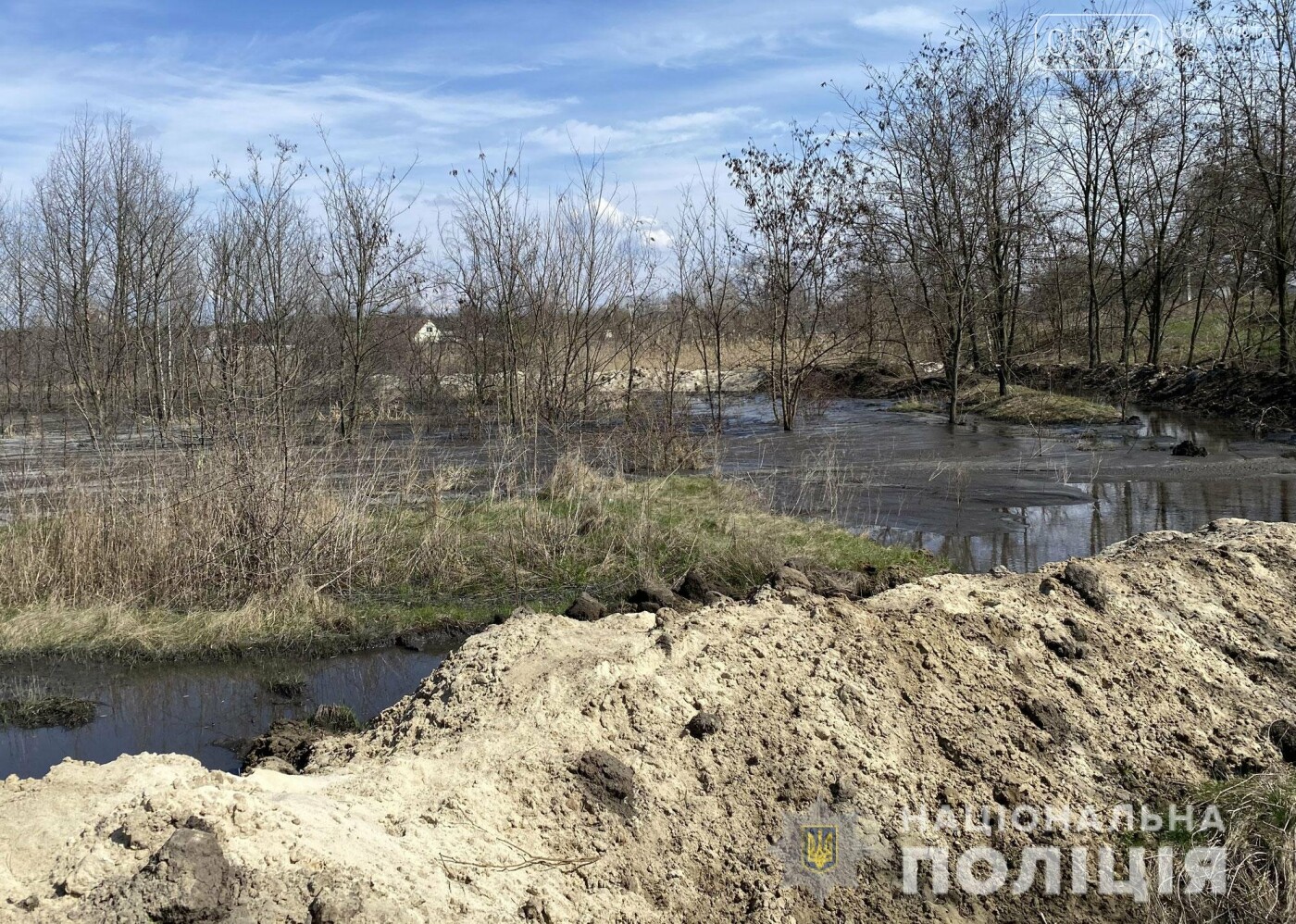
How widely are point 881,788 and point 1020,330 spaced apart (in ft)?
106

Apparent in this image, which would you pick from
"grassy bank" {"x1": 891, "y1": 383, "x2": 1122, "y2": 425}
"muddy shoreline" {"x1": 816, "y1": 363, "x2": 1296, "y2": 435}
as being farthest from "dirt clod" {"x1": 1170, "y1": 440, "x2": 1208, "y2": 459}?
"grassy bank" {"x1": 891, "y1": 383, "x2": 1122, "y2": 425}

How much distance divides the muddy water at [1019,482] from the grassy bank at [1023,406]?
3.10ft

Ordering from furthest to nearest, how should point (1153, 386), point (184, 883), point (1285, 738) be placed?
point (1153, 386)
point (1285, 738)
point (184, 883)

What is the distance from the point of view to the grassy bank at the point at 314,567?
807 centimetres

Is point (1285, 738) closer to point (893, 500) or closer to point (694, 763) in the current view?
point (694, 763)

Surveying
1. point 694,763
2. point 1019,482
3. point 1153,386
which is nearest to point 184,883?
point 694,763

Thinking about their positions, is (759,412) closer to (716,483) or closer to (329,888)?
(716,483)

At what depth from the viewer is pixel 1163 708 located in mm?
5246

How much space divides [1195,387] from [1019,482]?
38.6ft

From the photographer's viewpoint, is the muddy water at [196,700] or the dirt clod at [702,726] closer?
the dirt clod at [702,726]

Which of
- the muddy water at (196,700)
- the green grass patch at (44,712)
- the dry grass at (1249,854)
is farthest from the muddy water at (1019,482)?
the green grass patch at (44,712)

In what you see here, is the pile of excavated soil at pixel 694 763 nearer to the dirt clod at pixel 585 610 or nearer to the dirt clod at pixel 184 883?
the dirt clod at pixel 184 883

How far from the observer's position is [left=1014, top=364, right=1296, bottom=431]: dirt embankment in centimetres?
1944

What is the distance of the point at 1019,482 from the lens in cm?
1434
